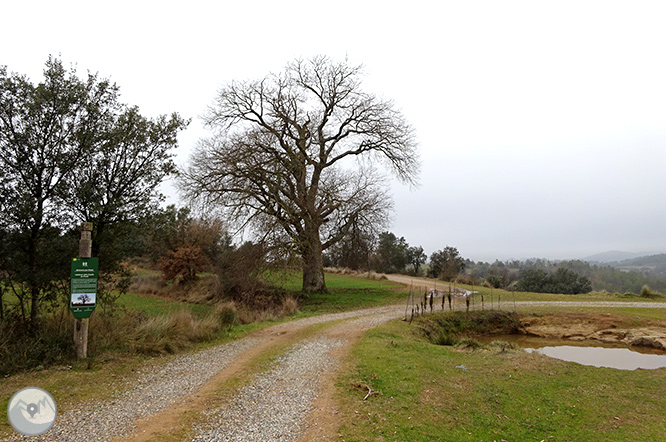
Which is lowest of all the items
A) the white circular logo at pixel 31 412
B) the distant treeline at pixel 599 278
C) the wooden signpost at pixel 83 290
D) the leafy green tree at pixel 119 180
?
the distant treeline at pixel 599 278

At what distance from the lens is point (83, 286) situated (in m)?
7.78

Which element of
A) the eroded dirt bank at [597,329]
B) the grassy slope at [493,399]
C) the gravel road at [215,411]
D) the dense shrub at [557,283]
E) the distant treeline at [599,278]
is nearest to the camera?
the gravel road at [215,411]

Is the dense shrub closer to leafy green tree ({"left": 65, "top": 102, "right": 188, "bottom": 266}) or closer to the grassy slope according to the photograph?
the grassy slope

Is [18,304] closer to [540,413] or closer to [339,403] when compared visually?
[339,403]

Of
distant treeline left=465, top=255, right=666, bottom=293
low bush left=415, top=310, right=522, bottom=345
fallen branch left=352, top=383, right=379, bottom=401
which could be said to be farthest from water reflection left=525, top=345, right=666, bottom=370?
distant treeline left=465, top=255, right=666, bottom=293

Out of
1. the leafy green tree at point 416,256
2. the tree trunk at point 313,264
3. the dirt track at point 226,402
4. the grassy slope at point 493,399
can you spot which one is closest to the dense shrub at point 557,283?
the leafy green tree at point 416,256

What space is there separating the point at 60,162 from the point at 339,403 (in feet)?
27.1

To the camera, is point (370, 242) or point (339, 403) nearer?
point (339, 403)

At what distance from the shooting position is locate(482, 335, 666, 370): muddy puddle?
12.0m

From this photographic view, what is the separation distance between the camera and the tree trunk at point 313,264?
1994 cm

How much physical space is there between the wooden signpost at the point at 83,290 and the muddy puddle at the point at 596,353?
1310 centimetres

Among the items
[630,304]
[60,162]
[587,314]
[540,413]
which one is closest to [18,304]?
[60,162]

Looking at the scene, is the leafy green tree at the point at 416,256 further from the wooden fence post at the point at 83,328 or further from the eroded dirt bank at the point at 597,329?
the wooden fence post at the point at 83,328

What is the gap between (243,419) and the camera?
550cm
